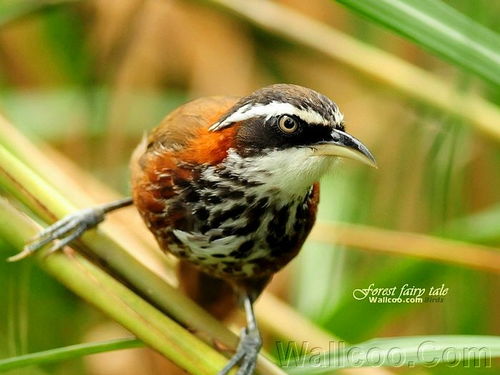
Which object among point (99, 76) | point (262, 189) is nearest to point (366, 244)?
point (262, 189)

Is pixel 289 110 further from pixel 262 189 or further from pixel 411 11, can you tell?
pixel 411 11

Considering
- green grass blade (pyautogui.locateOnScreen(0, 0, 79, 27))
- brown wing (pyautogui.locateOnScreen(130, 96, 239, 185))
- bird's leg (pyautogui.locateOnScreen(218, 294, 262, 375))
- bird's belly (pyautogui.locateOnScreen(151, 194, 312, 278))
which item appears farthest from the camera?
green grass blade (pyautogui.locateOnScreen(0, 0, 79, 27))

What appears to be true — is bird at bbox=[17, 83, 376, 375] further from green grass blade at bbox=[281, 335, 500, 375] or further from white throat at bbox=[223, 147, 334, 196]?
green grass blade at bbox=[281, 335, 500, 375]

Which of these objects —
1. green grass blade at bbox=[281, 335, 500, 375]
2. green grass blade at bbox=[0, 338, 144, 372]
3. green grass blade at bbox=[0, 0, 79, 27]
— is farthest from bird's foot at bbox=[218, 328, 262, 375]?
green grass blade at bbox=[0, 0, 79, 27]

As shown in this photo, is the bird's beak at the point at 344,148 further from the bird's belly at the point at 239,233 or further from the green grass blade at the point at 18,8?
the green grass blade at the point at 18,8

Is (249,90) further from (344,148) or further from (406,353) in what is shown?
(406,353)

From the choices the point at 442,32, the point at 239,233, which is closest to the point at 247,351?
the point at 239,233

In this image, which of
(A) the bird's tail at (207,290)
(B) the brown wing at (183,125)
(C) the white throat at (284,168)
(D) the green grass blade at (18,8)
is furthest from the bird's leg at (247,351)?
(D) the green grass blade at (18,8)
